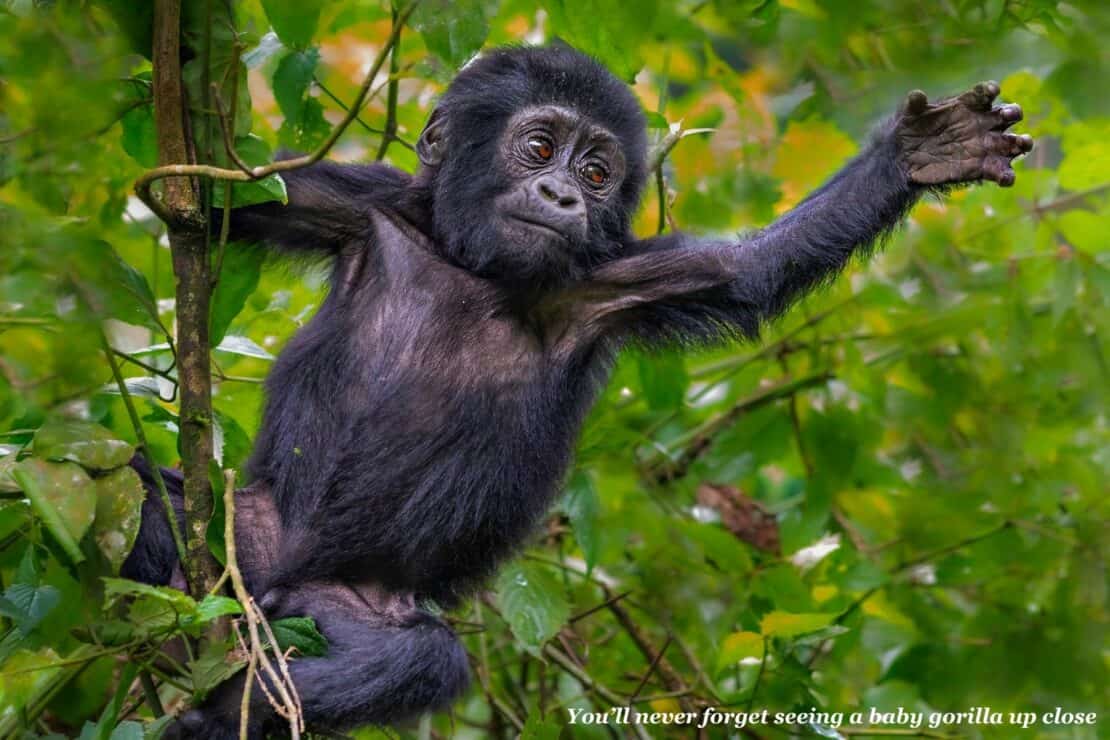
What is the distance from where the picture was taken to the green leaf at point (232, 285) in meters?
3.43


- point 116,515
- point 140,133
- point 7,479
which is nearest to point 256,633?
point 116,515

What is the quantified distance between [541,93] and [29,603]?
2345 mm

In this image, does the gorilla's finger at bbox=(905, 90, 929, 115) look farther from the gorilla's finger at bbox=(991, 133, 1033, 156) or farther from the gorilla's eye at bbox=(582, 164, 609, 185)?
the gorilla's eye at bbox=(582, 164, 609, 185)

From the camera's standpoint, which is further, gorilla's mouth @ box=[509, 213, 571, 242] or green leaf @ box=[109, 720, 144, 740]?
gorilla's mouth @ box=[509, 213, 571, 242]

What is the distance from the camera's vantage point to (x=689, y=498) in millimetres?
5730

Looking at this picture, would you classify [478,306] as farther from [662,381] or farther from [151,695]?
[151,695]

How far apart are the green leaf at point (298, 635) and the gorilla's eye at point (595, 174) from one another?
5.89 ft

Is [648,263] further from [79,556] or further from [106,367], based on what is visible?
[79,556]

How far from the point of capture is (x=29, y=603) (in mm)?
2756

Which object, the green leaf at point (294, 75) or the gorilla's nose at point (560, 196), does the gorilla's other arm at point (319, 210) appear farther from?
the gorilla's nose at point (560, 196)

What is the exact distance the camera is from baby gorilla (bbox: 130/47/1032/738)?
3762 millimetres

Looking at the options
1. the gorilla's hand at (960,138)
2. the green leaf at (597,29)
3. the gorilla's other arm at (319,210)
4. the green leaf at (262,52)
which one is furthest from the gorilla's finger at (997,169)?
the green leaf at (262,52)

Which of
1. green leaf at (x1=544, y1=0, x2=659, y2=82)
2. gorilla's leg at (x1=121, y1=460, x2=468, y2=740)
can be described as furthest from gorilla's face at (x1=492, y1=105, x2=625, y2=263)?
gorilla's leg at (x1=121, y1=460, x2=468, y2=740)

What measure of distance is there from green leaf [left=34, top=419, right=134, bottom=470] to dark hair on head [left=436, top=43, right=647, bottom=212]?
178 cm
